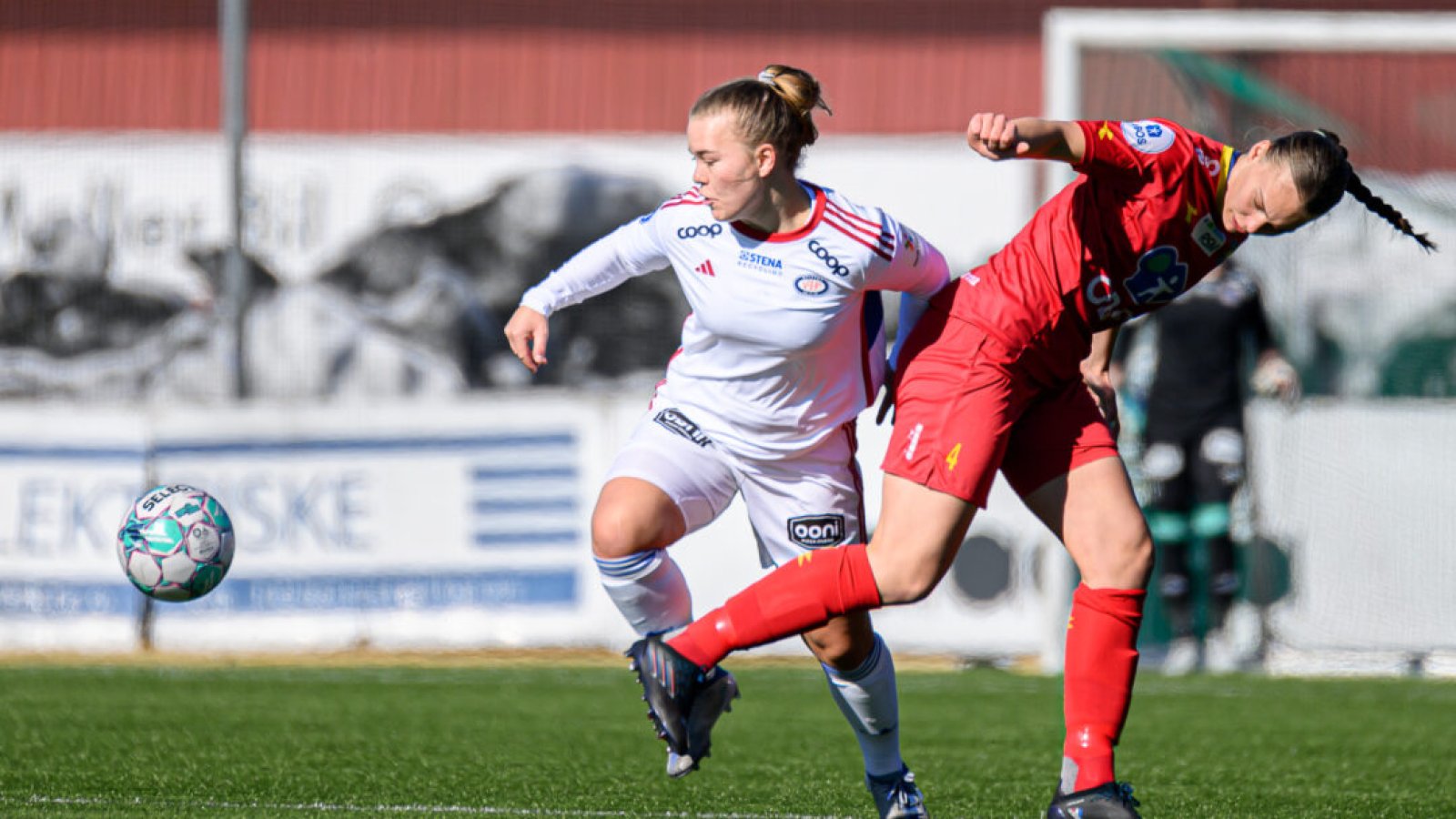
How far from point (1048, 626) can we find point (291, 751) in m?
4.89

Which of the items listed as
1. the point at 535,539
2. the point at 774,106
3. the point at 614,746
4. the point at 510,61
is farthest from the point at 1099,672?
the point at 510,61

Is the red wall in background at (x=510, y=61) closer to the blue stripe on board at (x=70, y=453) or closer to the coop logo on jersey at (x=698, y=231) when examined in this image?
the blue stripe on board at (x=70, y=453)

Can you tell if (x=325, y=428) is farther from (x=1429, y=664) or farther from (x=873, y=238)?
(x=873, y=238)

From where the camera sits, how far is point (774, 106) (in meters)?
4.71

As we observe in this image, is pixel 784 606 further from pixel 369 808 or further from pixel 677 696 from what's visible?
pixel 369 808

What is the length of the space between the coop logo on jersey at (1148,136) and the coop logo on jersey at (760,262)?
84 centimetres

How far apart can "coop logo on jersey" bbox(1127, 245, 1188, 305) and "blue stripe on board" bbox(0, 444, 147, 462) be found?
7.45 m

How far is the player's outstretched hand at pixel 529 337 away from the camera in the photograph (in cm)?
489

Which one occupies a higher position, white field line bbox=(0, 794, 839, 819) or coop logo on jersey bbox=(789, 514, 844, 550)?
coop logo on jersey bbox=(789, 514, 844, 550)

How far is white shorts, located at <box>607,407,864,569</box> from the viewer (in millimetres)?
4902

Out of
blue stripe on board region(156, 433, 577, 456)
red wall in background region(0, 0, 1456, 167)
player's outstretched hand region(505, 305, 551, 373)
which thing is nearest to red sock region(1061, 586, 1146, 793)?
player's outstretched hand region(505, 305, 551, 373)

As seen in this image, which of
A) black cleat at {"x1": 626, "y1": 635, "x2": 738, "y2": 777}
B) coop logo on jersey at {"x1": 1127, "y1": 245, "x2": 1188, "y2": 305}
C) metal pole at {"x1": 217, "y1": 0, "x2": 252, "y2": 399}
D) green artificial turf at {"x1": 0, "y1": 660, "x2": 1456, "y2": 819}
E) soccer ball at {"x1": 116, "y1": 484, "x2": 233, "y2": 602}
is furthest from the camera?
metal pole at {"x1": 217, "y1": 0, "x2": 252, "y2": 399}

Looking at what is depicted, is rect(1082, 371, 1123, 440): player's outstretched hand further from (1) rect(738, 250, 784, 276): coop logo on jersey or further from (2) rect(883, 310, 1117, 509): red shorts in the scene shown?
(1) rect(738, 250, 784, 276): coop logo on jersey

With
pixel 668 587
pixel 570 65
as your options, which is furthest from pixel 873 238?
pixel 570 65
